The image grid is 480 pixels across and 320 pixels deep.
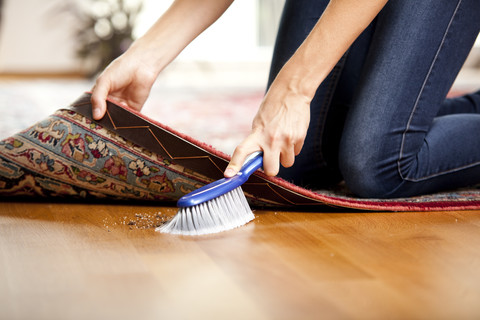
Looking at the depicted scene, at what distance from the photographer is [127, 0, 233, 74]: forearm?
110 centimetres

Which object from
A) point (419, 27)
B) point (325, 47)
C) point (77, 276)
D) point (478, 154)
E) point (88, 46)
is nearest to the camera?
point (77, 276)

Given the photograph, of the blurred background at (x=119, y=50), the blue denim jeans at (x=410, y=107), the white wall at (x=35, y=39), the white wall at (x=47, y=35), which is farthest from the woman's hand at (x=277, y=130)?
the white wall at (x=35, y=39)

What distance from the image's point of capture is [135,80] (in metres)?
1.09

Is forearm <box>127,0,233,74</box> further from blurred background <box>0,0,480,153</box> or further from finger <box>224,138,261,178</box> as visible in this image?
blurred background <box>0,0,480,153</box>

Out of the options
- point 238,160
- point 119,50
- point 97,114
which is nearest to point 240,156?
point 238,160

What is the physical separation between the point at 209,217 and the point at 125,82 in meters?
0.35

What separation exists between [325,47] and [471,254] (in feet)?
1.25

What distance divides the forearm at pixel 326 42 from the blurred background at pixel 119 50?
2.23 metres

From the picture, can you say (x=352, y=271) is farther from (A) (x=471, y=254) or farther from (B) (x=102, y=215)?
(B) (x=102, y=215)

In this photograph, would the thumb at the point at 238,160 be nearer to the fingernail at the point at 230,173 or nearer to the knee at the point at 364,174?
the fingernail at the point at 230,173

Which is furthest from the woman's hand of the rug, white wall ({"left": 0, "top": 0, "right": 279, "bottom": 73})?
white wall ({"left": 0, "top": 0, "right": 279, "bottom": 73})

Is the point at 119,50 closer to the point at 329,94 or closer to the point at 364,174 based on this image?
the point at 329,94

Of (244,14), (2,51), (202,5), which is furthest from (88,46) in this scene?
(202,5)

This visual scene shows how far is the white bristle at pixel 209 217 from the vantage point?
0.85 meters
